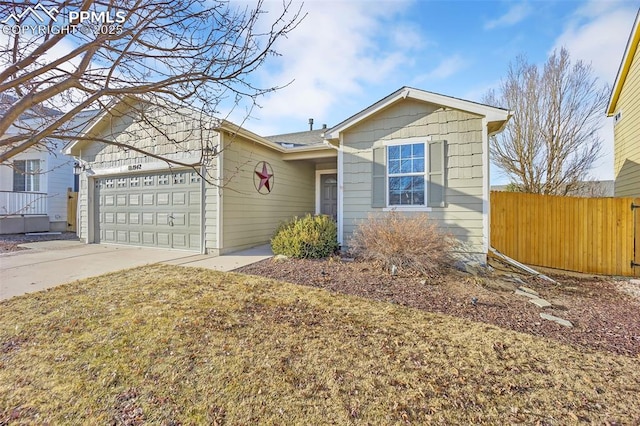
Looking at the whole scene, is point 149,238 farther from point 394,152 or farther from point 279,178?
point 394,152

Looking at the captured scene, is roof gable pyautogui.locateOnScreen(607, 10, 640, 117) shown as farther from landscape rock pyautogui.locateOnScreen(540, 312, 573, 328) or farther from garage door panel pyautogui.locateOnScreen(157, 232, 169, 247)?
garage door panel pyautogui.locateOnScreen(157, 232, 169, 247)

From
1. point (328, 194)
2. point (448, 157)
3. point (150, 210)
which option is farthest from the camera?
point (328, 194)

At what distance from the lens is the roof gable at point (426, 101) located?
231 inches

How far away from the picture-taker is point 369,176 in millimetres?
7102

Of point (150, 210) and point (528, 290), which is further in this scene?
point (150, 210)

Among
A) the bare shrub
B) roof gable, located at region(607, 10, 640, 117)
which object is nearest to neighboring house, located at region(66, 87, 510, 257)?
the bare shrub

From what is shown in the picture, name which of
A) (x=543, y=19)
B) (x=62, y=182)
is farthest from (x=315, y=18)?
(x=62, y=182)

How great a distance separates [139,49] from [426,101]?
18.0ft

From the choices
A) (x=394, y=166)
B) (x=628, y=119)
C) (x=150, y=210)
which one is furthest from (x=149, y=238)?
(x=628, y=119)

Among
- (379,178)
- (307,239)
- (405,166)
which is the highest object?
(405,166)

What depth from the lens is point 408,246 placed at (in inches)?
209

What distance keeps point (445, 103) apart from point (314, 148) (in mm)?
4032

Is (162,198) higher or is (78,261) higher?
(162,198)

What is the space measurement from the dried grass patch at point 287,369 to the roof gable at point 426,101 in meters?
4.50
